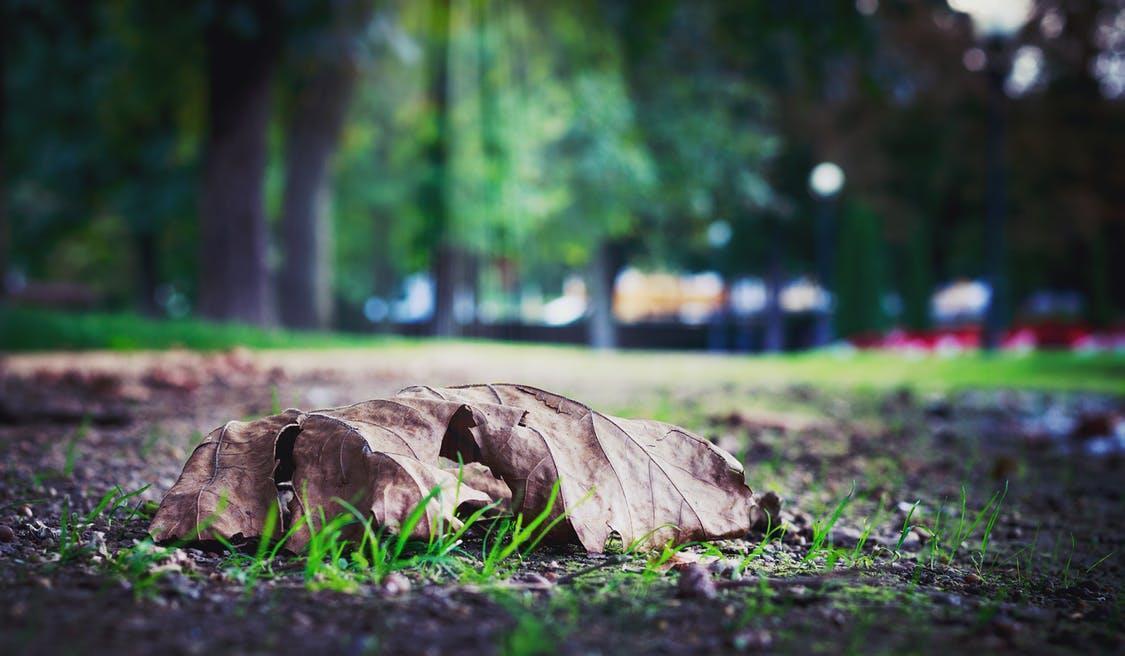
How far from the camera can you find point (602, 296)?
24594 mm

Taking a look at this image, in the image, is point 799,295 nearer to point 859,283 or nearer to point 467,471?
point 859,283

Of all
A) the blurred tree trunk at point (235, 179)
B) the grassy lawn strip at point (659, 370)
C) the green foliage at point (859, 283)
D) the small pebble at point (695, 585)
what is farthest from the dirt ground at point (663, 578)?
Answer: the green foliage at point (859, 283)

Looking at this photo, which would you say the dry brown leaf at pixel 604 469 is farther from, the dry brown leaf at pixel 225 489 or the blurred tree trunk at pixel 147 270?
the blurred tree trunk at pixel 147 270

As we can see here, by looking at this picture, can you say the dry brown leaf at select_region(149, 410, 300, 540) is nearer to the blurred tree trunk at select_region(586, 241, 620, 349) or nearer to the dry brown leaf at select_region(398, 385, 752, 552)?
the dry brown leaf at select_region(398, 385, 752, 552)

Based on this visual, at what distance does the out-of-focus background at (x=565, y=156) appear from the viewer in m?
11.5

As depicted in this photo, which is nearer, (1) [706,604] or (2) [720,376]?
(1) [706,604]

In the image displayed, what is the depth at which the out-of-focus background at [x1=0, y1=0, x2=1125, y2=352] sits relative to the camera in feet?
37.8

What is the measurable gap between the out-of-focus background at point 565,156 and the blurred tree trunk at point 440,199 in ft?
0.22

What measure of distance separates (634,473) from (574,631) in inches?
20.8

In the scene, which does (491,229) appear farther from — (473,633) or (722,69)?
(473,633)

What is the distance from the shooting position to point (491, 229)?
20719 mm

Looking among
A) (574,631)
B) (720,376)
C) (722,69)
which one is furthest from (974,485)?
(722,69)

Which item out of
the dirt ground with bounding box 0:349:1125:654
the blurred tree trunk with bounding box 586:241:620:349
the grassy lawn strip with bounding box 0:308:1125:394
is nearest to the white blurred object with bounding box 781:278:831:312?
the blurred tree trunk with bounding box 586:241:620:349

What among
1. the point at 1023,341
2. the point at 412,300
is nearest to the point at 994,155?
the point at 1023,341
